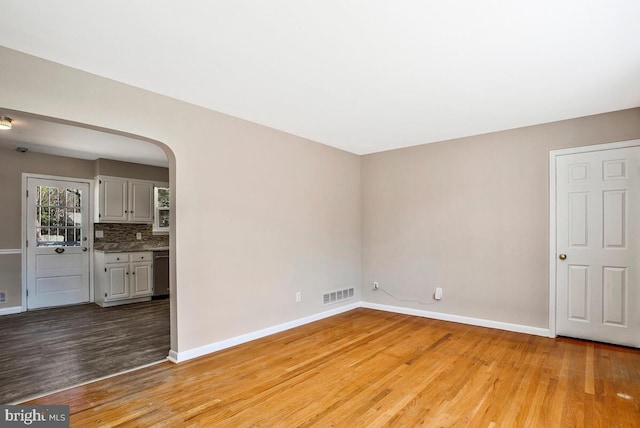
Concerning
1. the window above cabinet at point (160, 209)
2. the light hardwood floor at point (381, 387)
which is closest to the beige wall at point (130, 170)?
the window above cabinet at point (160, 209)

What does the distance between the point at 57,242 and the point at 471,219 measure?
639 cm

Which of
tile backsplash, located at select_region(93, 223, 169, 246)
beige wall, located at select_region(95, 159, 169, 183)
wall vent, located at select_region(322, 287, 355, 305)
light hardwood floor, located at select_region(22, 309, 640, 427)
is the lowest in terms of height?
light hardwood floor, located at select_region(22, 309, 640, 427)

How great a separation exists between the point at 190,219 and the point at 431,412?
2590mm

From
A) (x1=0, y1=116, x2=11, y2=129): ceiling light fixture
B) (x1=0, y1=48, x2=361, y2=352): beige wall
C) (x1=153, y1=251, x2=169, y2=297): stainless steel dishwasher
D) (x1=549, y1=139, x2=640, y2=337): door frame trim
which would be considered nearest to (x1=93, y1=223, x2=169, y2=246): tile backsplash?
(x1=153, y1=251, x2=169, y2=297): stainless steel dishwasher

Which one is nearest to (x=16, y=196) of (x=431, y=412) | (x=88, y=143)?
(x=88, y=143)

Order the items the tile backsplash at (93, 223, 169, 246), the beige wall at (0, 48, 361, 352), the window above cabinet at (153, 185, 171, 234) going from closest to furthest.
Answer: the beige wall at (0, 48, 361, 352) → the tile backsplash at (93, 223, 169, 246) → the window above cabinet at (153, 185, 171, 234)

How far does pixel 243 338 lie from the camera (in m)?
3.76

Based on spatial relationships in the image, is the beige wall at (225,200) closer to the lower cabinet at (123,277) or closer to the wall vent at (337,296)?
the wall vent at (337,296)

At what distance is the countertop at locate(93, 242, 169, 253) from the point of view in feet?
19.0

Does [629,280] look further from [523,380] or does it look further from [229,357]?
[229,357]

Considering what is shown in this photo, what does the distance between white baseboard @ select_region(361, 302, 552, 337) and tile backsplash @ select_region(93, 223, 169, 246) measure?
4.26 metres

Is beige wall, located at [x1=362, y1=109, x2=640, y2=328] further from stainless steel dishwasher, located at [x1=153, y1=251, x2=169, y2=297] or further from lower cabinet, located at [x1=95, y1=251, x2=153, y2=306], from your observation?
lower cabinet, located at [x1=95, y1=251, x2=153, y2=306]

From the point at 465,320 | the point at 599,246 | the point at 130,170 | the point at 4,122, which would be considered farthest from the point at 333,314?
the point at 4,122

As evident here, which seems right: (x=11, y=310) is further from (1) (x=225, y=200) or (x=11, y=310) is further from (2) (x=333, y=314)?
(2) (x=333, y=314)
